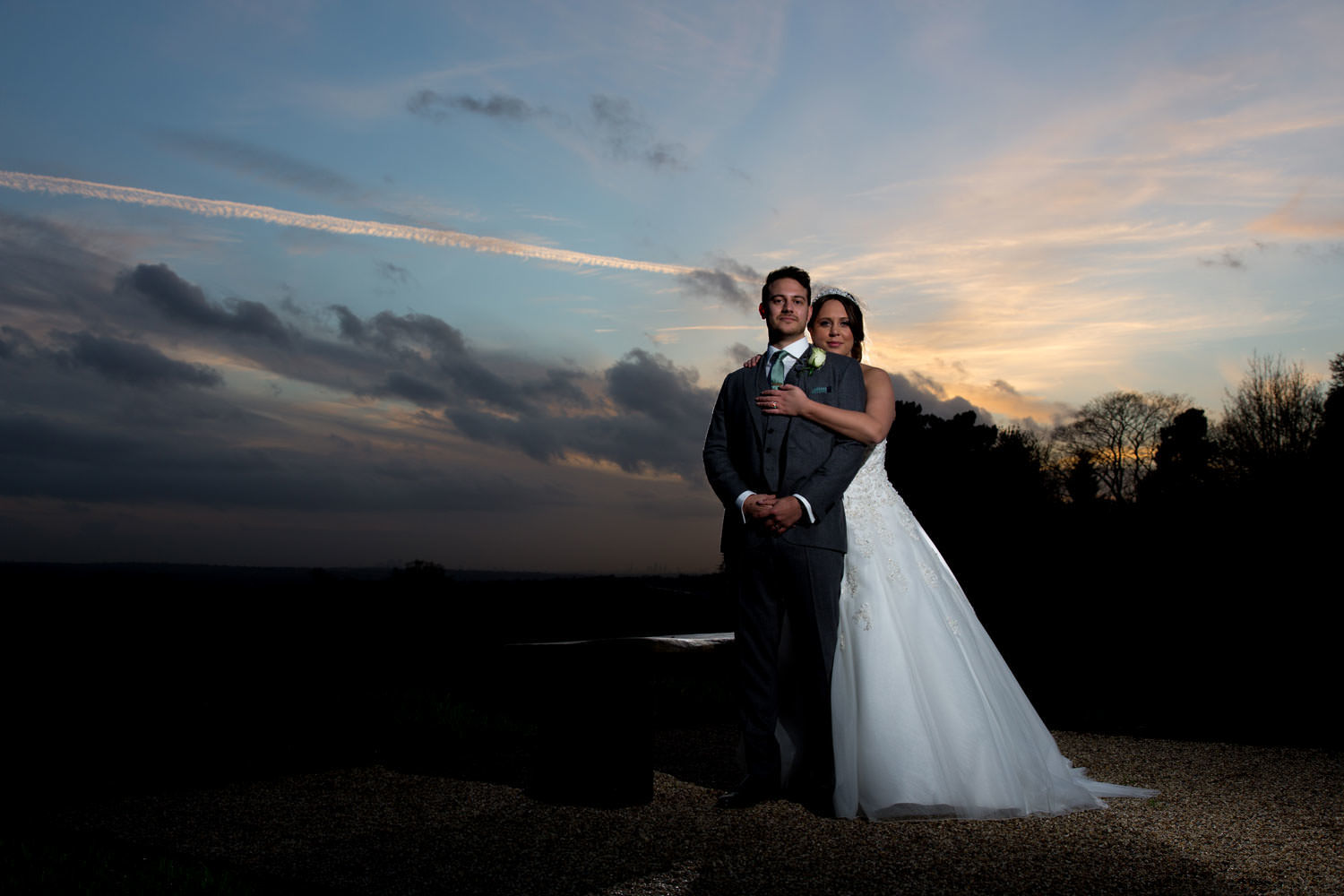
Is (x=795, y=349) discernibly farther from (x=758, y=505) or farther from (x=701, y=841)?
(x=701, y=841)

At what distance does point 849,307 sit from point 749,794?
259 cm

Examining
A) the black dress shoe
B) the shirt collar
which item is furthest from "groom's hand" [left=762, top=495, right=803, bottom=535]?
the black dress shoe

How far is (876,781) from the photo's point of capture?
4602 millimetres

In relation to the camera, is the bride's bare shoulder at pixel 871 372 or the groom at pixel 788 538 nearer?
the groom at pixel 788 538

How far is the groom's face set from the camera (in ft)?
16.1

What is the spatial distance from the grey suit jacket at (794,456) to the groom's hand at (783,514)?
54 millimetres

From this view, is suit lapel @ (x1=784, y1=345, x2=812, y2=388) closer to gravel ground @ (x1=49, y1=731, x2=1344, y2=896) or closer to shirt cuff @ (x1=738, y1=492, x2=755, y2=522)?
shirt cuff @ (x1=738, y1=492, x2=755, y2=522)

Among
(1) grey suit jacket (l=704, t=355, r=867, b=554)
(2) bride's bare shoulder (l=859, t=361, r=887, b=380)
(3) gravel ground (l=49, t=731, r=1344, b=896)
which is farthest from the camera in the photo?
(2) bride's bare shoulder (l=859, t=361, r=887, b=380)

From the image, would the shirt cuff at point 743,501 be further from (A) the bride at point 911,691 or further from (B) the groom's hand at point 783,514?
(A) the bride at point 911,691

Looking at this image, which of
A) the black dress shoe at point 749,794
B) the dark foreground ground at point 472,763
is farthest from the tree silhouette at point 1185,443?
the black dress shoe at point 749,794

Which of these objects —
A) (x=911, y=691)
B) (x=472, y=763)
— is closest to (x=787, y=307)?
(x=911, y=691)

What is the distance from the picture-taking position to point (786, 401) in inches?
188

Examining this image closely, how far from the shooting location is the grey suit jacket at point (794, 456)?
4715 mm

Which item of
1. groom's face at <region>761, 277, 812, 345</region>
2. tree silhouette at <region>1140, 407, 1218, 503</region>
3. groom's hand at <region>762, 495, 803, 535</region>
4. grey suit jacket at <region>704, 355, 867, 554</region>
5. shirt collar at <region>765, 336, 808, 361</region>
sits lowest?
groom's hand at <region>762, 495, 803, 535</region>
